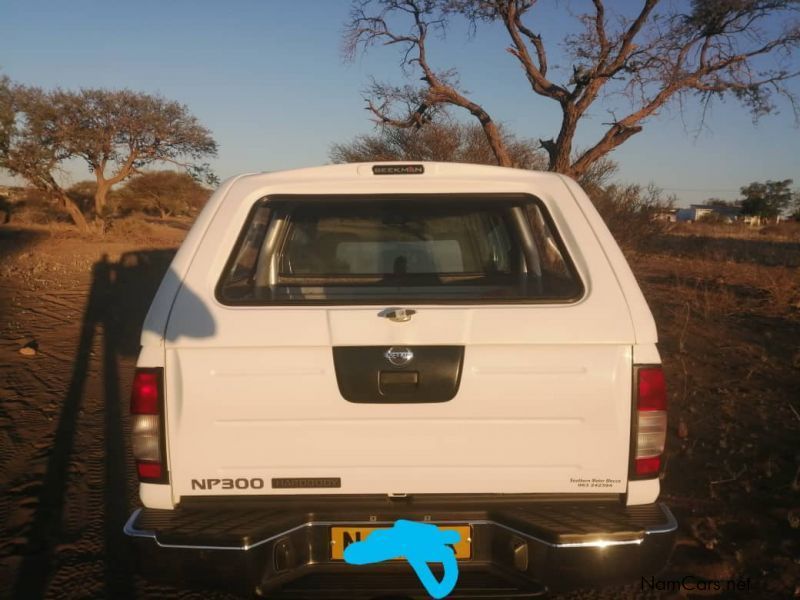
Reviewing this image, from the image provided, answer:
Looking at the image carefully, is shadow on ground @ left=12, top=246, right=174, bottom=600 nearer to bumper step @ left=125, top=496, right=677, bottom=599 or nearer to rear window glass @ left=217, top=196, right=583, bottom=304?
bumper step @ left=125, top=496, right=677, bottom=599

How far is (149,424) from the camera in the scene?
2104mm

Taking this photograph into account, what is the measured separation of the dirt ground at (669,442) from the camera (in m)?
2.98

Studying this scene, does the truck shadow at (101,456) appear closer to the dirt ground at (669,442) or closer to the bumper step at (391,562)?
the dirt ground at (669,442)

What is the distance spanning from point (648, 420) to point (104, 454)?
361cm

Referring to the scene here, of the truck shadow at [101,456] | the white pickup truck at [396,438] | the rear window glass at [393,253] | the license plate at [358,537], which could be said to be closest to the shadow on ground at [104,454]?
the truck shadow at [101,456]

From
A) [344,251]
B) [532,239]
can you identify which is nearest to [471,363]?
[532,239]

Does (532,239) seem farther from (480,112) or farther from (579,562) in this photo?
(480,112)

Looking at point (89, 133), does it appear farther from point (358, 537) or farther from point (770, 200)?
point (770, 200)

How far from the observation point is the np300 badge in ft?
6.78

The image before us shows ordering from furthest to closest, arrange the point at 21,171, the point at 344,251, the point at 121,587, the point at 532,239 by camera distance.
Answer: the point at 21,171, the point at 344,251, the point at 532,239, the point at 121,587

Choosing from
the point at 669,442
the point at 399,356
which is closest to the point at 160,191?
the point at 669,442

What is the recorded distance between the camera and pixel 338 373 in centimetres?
206

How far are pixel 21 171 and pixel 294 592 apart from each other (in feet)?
87.6

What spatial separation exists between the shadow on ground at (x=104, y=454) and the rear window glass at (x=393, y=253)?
140 cm
